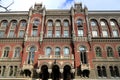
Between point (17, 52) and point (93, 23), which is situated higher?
point (93, 23)

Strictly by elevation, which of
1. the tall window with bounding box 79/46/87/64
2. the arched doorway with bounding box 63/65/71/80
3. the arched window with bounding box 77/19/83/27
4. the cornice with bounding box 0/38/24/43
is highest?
the arched window with bounding box 77/19/83/27

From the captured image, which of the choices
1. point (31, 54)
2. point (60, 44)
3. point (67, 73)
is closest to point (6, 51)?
point (31, 54)

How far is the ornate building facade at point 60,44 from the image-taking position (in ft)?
113

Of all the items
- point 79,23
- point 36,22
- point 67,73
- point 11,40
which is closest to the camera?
point 67,73

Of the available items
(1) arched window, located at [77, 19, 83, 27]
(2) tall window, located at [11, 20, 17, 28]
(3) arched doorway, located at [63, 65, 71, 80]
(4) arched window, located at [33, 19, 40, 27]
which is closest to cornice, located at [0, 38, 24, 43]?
(2) tall window, located at [11, 20, 17, 28]

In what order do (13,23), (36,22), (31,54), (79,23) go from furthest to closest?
(13,23) → (36,22) → (79,23) → (31,54)

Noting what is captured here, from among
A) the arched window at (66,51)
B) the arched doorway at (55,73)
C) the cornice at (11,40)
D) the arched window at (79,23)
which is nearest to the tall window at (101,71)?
the arched window at (66,51)

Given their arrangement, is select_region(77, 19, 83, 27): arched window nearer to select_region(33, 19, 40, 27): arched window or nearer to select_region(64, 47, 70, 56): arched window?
select_region(64, 47, 70, 56): arched window

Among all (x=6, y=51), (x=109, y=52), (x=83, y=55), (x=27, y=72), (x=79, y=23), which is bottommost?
(x=27, y=72)

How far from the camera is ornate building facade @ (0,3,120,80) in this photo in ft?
113

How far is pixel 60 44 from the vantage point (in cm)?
3872

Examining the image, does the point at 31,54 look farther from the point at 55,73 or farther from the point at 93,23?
the point at 93,23

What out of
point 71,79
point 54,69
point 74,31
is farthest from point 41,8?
point 71,79

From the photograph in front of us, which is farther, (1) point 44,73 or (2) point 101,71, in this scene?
(2) point 101,71
